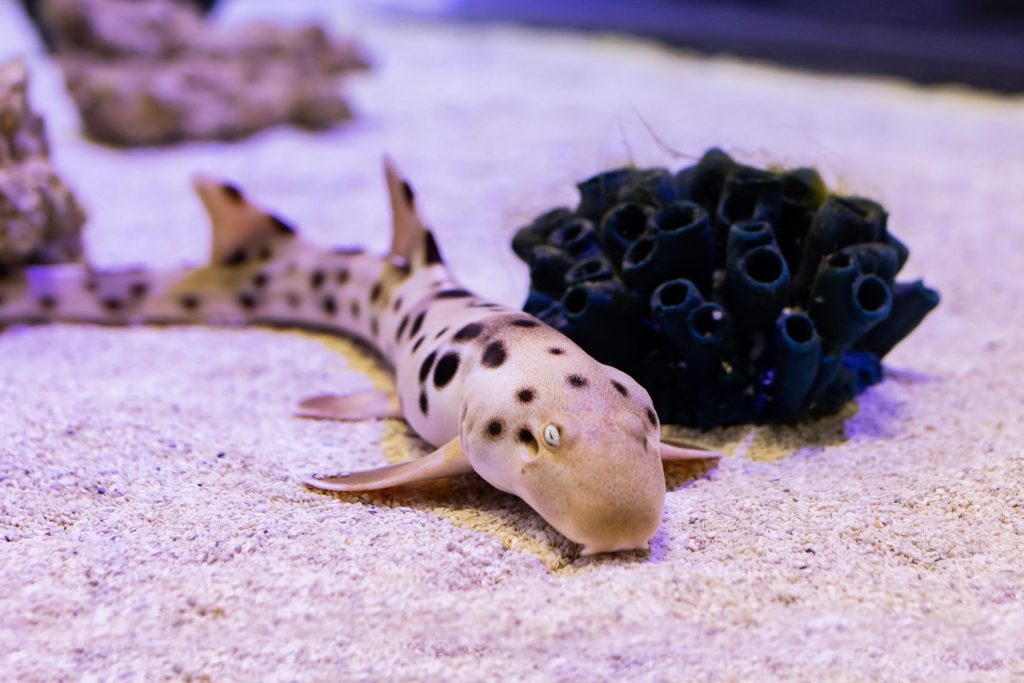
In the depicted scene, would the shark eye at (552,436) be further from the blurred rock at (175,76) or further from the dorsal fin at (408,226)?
the blurred rock at (175,76)

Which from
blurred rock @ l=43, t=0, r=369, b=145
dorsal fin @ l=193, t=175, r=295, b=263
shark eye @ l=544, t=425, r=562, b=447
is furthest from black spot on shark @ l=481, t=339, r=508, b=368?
blurred rock @ l=43, t=0, r=369, b=145

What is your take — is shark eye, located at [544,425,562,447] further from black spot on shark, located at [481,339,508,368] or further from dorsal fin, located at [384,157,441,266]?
dorsal fin, located at [384,157,441,266]

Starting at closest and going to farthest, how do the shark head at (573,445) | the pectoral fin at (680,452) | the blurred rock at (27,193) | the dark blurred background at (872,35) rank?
the shark head at (573,445)
the pectoral fin at (680,452)
the blurred rock at (27,193)
the dark blurred background at (872,35)

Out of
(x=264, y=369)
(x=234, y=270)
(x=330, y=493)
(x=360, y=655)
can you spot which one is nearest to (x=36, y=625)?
(x=360, y=655)

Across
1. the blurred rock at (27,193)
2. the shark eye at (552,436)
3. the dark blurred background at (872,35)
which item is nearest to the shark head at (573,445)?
the shark eye at (552,436)

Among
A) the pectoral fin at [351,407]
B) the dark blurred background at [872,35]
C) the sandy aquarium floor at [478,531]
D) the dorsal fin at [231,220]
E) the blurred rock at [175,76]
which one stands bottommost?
the pectoral fin at [351,407]

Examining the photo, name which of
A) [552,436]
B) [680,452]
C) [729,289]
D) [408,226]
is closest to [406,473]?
[552,436]

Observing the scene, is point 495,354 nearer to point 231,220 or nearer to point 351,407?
point 351,407
